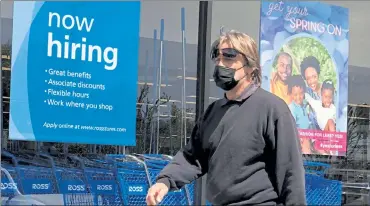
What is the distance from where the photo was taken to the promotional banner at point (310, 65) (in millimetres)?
6516

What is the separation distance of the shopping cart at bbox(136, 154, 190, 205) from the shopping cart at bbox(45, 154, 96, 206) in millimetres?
522

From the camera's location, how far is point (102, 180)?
6.05 meters

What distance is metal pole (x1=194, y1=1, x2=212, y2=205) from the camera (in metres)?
5.94

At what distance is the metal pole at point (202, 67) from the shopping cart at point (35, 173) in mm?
1187

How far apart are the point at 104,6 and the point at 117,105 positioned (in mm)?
822

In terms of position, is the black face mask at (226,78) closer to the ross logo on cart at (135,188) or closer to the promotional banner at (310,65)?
the ross logo on cart at (135,188)

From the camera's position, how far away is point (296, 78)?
260 inches

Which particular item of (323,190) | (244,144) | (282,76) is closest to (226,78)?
(244,144)

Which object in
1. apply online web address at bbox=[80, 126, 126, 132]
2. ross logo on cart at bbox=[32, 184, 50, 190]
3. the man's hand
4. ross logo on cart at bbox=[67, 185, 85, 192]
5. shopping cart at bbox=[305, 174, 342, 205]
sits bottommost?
shopping cart at bbox=[305, 174, 342, 205]

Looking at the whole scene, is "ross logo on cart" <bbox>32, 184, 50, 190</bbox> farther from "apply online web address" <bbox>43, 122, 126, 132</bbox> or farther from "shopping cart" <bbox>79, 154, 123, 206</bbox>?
"apply online web address" <bbox>43, 122, 126, 132</bbox>

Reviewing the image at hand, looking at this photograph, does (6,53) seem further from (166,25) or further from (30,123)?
(166,25)

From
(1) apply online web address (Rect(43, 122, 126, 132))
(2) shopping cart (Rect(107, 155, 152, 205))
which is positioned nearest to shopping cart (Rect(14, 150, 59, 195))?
(1) apply online web address (Rect(43, 122, 126, 132))

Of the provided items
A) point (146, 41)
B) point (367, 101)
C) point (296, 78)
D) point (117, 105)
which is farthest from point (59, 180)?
point (367, 101)

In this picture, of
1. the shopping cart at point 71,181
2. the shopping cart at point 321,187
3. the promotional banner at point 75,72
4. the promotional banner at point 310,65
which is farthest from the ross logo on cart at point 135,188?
the shopping cart at point 321,187
